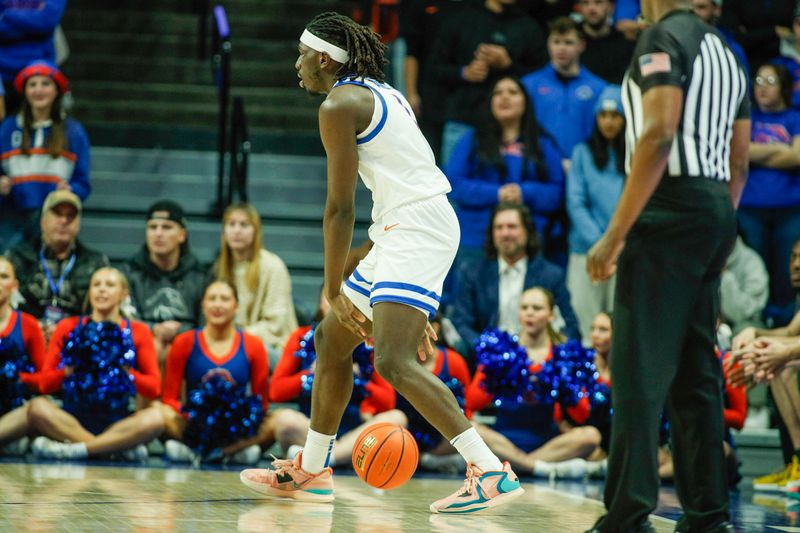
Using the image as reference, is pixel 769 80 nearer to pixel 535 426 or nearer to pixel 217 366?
pixel 535 426

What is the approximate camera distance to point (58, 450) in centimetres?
762

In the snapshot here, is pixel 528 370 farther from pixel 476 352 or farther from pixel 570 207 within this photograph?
pixel 570 207

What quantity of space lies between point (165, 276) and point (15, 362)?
1375 mm

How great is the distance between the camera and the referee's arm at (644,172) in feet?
13.5

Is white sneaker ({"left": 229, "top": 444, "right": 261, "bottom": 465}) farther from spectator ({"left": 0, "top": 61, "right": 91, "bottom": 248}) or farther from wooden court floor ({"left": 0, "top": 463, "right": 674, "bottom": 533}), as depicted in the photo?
spectator ({"left": 0, "top": 61, "right": 91, "bottom": 248})

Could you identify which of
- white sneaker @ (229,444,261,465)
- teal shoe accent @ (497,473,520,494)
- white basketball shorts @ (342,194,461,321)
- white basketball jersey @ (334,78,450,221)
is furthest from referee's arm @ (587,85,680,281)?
white sneaker @ (229,444,261,465)

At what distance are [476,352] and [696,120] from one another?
13.4ft

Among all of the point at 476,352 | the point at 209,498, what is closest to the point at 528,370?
the point at 476,352

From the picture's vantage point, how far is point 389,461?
5215 millimetres

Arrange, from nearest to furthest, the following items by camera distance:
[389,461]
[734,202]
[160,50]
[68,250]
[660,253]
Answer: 1. [660,253]
2. [734,202]
3. [389,461]
4. [68,250]
5. [160,50]

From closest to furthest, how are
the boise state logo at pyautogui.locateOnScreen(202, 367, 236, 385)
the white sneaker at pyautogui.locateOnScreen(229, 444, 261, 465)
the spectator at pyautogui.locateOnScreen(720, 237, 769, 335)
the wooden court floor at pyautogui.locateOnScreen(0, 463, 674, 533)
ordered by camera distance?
the wooden court floor at pyautogui.locateOnScreen(0, 463, 674, 533)
the white sneaker at pyautogui.locateOnScreen(229, 444, 261, 465)
the boise state logo at pyautogui.locateOnScreen(202, 367, 236, 385)
the spectator at pyautogui.locateOnScreen(720, 237, 769, 335)

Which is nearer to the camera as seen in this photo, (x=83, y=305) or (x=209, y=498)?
(x=209, y=498)

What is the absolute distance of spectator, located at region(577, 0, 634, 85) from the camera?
1064cm

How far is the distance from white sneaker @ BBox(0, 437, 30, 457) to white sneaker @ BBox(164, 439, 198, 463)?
2.94 feet
